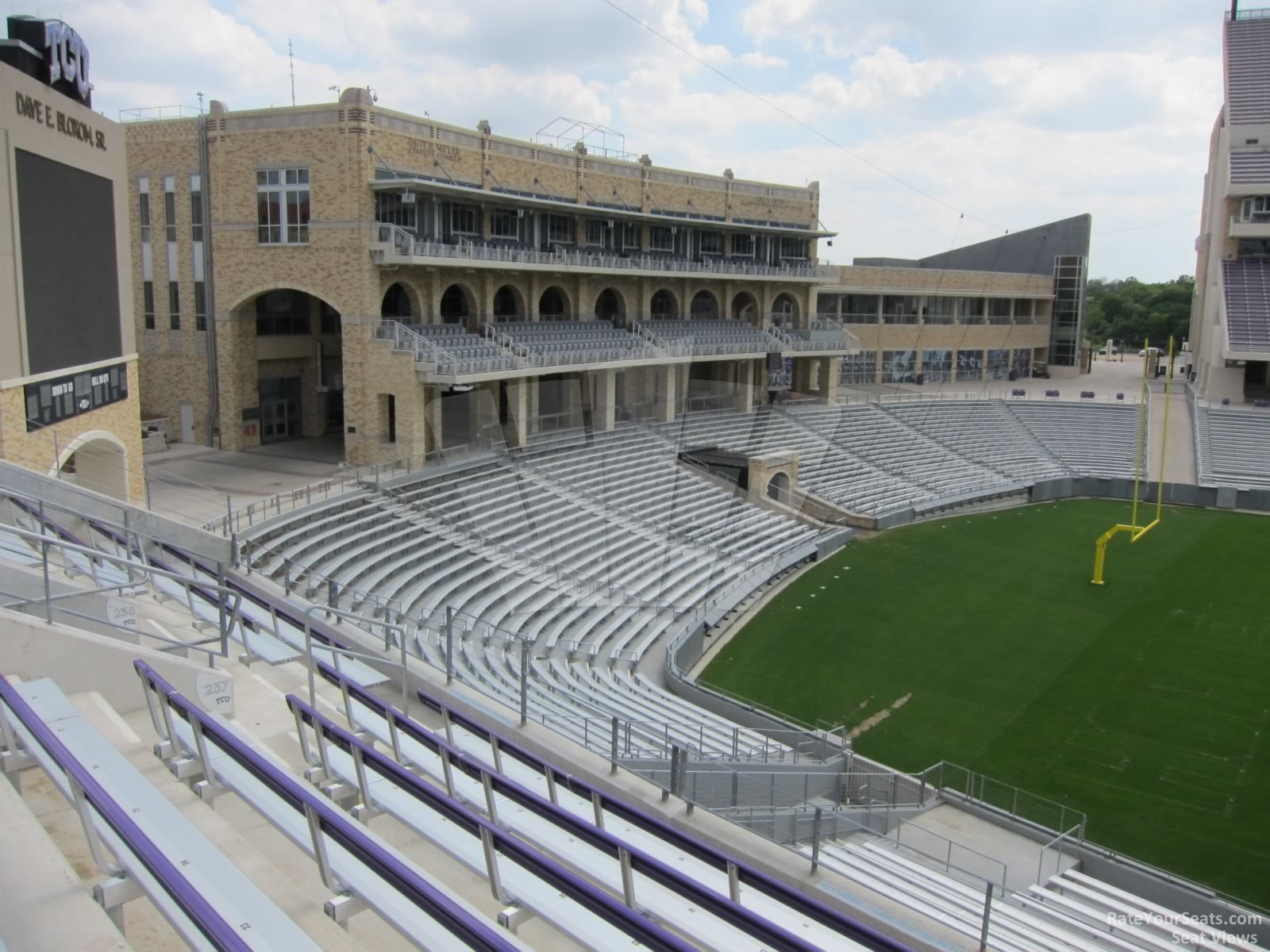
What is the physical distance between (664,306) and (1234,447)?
21253 millimetres

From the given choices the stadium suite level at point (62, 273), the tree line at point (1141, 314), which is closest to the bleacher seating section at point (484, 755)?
the stadium suite level at point (62, 273)

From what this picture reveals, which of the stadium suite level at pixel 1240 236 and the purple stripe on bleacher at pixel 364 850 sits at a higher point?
the stadium suite level at pixel 1240 236

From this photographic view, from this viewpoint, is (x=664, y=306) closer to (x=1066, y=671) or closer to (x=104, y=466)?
(x=1066, y=671)

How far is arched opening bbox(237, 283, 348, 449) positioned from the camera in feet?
87.9

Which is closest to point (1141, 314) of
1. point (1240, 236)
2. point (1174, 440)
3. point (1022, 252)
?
point (1022, 252)

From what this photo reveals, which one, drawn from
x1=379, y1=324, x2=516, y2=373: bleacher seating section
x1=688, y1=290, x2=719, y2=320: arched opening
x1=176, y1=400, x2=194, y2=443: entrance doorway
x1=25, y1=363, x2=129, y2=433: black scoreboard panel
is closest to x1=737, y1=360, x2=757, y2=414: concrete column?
x1=688, y1=290, x2=719, y2=320: arched opening

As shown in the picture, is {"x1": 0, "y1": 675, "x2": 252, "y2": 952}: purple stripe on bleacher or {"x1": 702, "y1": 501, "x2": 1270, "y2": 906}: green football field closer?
{"x1": 0, "y1": 675, "x2": 252, "y2": 952}: purple stripe on bleacher

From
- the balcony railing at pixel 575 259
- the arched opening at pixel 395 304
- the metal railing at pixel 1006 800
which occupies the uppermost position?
the balcony railing at pixel 575 259

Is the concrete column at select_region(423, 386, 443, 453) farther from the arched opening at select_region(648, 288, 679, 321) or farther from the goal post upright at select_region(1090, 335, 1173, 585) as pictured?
the goal post upright at select_region(1090, 335, 1173, 585)

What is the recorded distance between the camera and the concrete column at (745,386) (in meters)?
35.8

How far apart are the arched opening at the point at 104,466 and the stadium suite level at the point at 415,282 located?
699 centimetres

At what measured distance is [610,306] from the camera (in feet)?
116

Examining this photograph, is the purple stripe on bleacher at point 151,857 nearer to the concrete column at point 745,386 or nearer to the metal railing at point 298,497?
the metal railing at point 298,497

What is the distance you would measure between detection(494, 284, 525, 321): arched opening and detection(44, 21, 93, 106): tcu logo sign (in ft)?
48.1
